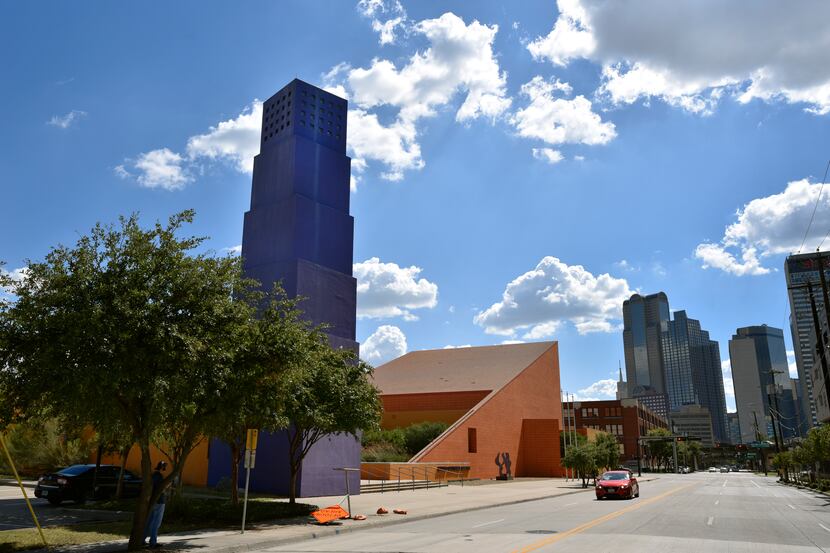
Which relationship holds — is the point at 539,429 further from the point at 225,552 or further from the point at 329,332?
the point at 225,552

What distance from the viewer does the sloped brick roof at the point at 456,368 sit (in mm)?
63750

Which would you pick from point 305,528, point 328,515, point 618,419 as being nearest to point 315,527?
point 305,528

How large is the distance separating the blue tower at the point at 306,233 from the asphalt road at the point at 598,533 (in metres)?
7.66

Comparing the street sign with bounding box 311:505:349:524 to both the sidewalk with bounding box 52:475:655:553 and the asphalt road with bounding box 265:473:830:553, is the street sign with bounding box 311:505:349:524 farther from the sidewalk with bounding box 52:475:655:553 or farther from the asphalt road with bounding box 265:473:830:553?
the asphalt road with bounding box 265:473:830:553

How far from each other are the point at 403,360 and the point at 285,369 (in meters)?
66.5

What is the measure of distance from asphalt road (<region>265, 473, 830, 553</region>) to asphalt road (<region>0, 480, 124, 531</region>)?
760 centimetres

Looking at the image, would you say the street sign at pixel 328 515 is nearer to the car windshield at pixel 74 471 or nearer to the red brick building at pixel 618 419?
the car windshield at pixel 74 471

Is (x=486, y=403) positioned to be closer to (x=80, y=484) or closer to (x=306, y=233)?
(x=306, y=233)

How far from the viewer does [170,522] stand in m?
17.4

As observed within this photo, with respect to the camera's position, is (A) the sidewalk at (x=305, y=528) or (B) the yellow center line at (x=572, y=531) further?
(A) the sidewalk at (x=305, y=528)

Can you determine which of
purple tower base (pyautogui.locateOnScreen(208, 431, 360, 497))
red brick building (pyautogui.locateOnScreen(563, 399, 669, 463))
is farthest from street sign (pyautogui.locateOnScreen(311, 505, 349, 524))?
red brick building (pyautogui.locateOnScreen(563, 399, 669, 463))

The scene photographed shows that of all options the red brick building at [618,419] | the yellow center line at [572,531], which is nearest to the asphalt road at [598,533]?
the yellow center line at [572,531]

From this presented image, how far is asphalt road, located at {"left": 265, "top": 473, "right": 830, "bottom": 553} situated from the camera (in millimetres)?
13320

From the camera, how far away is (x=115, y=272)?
12.8 metres
